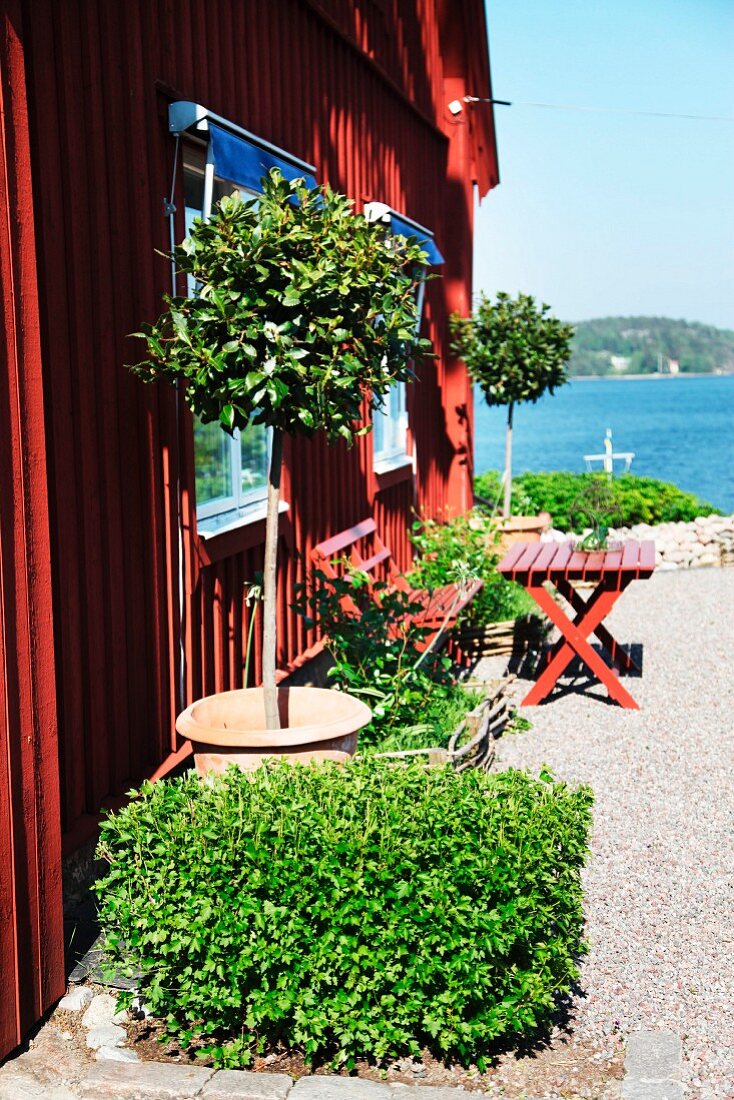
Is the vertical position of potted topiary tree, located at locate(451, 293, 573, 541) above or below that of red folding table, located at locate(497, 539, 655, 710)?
above

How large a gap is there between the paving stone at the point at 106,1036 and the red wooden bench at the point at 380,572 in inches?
141

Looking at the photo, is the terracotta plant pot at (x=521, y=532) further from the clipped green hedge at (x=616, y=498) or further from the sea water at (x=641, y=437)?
the sea water at (x=641, y=437)

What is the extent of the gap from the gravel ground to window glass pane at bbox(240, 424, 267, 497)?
2.01 metres

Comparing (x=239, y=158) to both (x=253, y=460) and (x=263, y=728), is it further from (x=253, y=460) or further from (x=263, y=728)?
(x=263, y=728)

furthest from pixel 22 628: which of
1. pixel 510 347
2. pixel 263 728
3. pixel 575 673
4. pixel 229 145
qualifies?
pixel 510 347

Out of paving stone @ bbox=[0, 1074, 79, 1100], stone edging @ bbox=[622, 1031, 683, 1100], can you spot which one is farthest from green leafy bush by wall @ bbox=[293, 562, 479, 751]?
paving stone @ bbox=[0, 1074, 79, 1100]

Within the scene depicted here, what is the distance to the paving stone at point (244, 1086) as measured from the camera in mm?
3258

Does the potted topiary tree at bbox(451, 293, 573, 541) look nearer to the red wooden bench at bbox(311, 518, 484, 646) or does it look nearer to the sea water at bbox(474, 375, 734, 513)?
the red wooden bench at bbox(311, 518, 484, 646)

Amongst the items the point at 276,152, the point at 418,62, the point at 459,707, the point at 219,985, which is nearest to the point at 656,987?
the point at 219,985

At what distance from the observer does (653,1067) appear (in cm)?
351

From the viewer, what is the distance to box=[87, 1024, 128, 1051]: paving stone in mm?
3546

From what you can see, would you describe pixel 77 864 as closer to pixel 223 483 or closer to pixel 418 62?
pixel 223 483

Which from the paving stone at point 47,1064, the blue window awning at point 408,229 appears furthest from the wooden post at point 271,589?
the blue window awning at point 408,229

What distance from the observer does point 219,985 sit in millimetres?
3502
